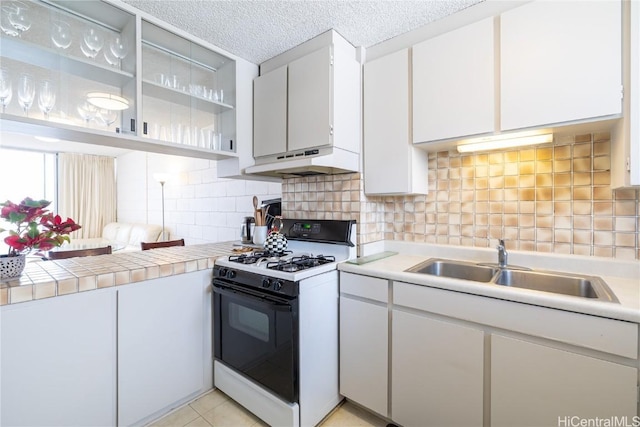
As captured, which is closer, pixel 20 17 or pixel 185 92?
pixel 20 17

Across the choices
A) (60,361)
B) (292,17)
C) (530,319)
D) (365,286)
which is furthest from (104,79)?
(530,319)

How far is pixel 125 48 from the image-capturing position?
163 cm

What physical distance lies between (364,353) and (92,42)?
91.6 inches

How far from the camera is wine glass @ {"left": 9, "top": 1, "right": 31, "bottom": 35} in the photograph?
1337 mm

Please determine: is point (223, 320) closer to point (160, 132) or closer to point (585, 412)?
point (160, 132)

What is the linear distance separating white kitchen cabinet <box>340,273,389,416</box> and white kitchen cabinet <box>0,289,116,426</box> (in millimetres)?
1229

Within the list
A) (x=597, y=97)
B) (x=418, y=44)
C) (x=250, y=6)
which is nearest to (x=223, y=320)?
(x=250, y=6)

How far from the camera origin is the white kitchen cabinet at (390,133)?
1756mm

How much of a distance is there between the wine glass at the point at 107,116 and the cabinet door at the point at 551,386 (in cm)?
222

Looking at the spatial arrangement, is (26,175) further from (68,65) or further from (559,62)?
(559,62)

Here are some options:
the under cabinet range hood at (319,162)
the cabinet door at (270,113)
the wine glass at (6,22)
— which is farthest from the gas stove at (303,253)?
the wine glass at (6,22)

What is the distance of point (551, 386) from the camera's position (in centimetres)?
108

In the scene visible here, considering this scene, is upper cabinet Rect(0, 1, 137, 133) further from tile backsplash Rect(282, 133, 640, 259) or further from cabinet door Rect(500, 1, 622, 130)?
cabinet door Rect(500, 1, 622, 130)

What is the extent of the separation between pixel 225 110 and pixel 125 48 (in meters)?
0.68
